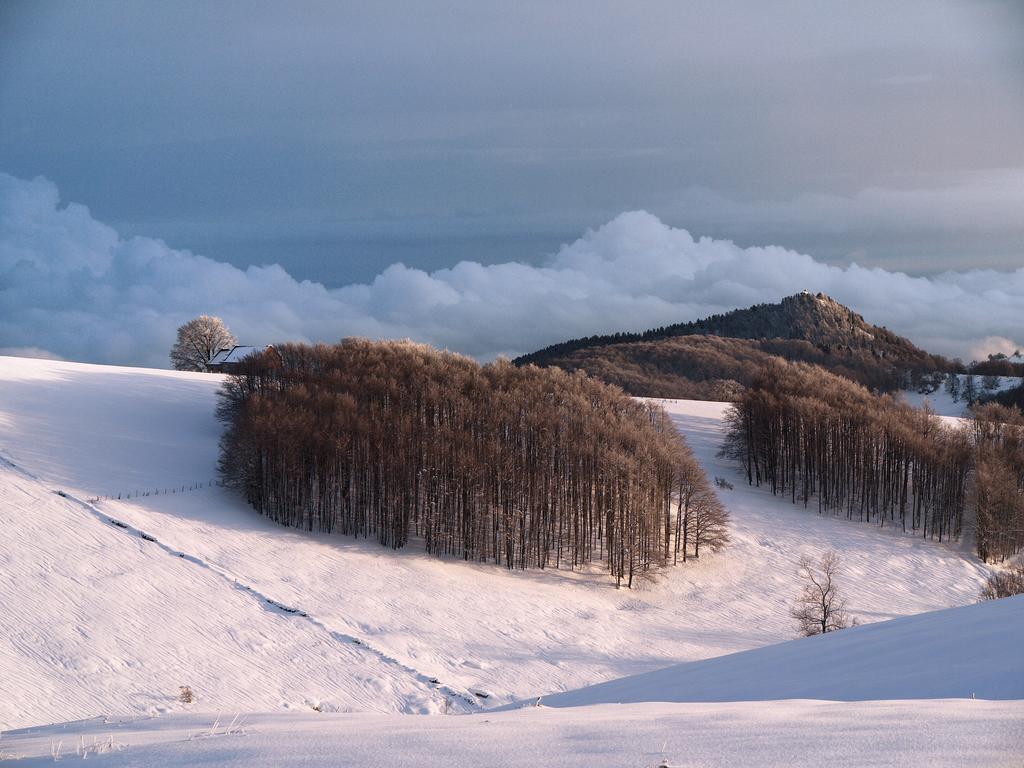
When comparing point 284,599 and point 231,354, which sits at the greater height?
point 231,354

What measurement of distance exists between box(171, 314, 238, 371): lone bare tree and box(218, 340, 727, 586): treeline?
5151 centimetres

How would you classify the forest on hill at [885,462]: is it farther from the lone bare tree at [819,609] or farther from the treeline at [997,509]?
the lone bare tree at [819,609]

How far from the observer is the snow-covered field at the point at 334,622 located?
866cm

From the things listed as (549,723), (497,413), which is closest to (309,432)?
(497,413)

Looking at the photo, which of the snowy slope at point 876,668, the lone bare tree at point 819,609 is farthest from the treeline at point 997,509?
the snowy slope at point 876,668

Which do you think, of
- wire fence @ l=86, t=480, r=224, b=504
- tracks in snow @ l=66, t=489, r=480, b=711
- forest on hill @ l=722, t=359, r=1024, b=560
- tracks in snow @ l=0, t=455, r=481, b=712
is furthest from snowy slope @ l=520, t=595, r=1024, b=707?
forest on hill @ l=722, t=359, r=1024, b=560

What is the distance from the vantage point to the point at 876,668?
12.9 meters

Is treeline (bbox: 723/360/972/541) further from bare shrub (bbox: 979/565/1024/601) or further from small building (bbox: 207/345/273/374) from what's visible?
small building (bbox: 207/345/273/374)

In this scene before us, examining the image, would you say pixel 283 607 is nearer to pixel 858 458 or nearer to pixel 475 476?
pixel 475 476

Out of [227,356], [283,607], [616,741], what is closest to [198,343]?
[227,356]

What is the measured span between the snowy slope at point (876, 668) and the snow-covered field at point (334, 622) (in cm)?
36

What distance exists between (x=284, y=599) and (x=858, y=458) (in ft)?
161

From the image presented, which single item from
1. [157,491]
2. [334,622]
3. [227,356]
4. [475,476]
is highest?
[227,356]

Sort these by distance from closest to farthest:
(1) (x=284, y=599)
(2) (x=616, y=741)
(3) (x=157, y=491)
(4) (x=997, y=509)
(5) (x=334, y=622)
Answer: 1. (2) (x=616, y=741)
2. (5) (x=334, y=622)
3. (1) (x=284, y=599)
4. (3) (x=157, y=491)
5. (4) (x=997, y=509)
